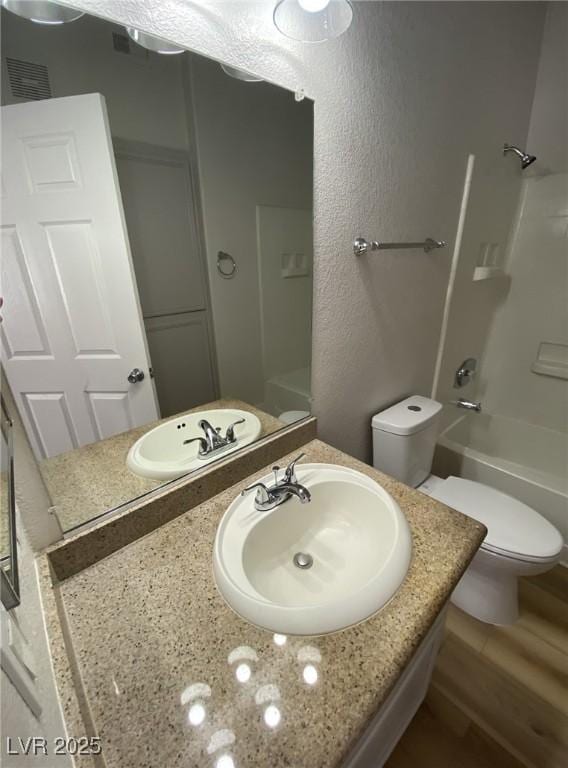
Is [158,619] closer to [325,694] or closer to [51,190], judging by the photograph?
[325,694]

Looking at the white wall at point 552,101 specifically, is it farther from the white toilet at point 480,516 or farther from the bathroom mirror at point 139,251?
the bathroom mirror at point 139,251

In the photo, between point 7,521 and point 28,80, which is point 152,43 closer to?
point 28,80

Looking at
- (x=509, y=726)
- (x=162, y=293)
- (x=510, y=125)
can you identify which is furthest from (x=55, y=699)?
(x=510, y=125)

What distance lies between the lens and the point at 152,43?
67 centimetres

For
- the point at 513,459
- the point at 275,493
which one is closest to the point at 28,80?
the point at 275,493

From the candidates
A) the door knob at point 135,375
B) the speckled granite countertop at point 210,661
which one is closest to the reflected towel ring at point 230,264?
the door knob at point 135,375

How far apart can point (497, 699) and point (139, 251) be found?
180 cm

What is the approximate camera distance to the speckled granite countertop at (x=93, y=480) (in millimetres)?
693

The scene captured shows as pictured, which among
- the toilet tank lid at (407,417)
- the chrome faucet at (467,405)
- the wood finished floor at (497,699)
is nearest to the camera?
the wood finished floor at (497,699)

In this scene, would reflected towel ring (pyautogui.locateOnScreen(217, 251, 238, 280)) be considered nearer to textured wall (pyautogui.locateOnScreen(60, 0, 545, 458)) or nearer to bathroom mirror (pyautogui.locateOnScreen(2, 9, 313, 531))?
bathroom mirror (pyautogui.locateOnScreen(2, 9, 313, 531))

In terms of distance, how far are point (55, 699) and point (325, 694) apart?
38 centimetres

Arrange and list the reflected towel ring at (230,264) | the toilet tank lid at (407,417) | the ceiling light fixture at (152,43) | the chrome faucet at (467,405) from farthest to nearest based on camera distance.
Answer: the chrome faucet at (467,405)
the toilet tank lid at (407,417)
the reflected towel ring at (230,264)
the ceiling light fixture at (152,43)

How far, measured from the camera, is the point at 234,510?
31.5 inches

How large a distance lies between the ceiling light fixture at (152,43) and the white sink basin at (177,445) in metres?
0.82
